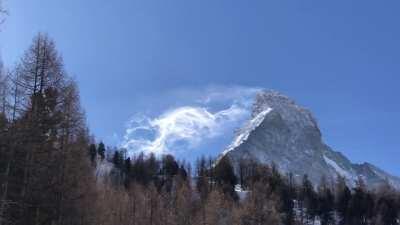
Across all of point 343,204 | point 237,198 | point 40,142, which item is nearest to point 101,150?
point 237,198

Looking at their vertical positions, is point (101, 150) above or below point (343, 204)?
above

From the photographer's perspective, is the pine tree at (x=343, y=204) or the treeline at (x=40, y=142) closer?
the treeline at (x=40, y=142)

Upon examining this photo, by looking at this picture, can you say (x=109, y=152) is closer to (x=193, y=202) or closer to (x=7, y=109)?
(x=193, y=202)

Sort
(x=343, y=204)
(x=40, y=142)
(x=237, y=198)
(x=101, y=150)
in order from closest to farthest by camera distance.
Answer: (x=40, y=142) → (x=237, y=198) → (x=343, y=204) → (x=101, y=150)

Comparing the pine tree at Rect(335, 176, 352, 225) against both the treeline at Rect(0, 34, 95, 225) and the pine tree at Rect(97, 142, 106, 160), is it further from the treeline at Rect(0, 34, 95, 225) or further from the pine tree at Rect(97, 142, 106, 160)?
the treeline at Rect(0, 34, 95, 225)

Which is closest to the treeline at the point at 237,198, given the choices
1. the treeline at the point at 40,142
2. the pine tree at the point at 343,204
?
the pine tree at the point at 343,204

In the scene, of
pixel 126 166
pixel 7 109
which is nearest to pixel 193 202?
pixel 126 166

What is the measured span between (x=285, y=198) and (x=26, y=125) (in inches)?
3971

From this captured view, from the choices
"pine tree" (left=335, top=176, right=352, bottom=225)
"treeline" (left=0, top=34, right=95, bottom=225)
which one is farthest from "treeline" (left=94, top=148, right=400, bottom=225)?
"treeline" (left=0, top=34, right=95, bottom=225)

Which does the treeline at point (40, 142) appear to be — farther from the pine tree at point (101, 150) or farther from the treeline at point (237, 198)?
the pine tree at point (101, 150)

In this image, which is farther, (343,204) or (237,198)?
(343,204)

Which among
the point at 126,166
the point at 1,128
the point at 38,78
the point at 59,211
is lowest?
the point at 59,211

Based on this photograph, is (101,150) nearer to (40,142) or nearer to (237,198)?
(237,198)

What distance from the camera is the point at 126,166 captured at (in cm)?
13550
